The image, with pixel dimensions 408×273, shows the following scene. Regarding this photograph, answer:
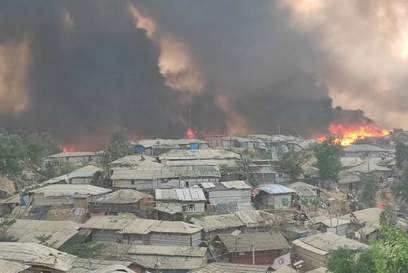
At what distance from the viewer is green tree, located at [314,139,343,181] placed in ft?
95.7

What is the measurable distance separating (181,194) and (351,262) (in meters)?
11.4

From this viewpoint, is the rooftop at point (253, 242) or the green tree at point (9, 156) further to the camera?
the green tree at point (9, 156)

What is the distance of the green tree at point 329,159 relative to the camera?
1148 inches

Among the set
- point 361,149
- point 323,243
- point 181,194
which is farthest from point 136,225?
point 361,149

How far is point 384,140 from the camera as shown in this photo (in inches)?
1938

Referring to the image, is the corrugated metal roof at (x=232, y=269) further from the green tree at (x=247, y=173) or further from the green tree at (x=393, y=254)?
the green tree at (x=247, y=173)

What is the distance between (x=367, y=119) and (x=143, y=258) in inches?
1708

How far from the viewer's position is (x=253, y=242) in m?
18.2

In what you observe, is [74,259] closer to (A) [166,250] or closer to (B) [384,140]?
(A) [166,250]

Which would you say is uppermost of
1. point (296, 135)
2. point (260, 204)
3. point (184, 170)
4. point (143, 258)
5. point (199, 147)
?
point (296, 135)

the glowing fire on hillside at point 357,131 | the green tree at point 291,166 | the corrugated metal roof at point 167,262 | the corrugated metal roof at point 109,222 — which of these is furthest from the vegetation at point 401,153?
the corrugated metal roof at point 167,262

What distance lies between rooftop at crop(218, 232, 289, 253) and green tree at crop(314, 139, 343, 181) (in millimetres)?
11078

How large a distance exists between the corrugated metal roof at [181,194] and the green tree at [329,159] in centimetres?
943

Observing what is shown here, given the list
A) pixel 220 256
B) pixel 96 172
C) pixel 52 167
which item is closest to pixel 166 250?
pixel 220 256
